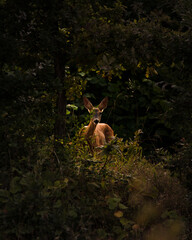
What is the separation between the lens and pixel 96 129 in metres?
6.84

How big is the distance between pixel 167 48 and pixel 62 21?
1210 millimetres

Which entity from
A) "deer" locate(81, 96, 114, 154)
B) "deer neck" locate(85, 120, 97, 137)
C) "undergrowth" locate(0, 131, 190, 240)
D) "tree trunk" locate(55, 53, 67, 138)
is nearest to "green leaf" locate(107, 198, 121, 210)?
"undergrowth" locate(0, 131, 190, 240)

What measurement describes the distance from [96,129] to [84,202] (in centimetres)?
306

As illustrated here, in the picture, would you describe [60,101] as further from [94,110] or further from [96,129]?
[96,129]

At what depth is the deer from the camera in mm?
6195

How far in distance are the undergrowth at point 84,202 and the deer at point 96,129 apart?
1058 mm

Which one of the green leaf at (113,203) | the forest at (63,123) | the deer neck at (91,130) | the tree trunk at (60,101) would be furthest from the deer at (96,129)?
the green leaf at (113,203)

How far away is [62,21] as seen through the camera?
4078 mm

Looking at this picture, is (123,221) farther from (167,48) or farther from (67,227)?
(167,48)

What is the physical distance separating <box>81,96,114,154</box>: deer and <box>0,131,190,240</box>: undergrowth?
3.47 feet

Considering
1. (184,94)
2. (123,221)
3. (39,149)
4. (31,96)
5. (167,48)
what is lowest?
(123,221)

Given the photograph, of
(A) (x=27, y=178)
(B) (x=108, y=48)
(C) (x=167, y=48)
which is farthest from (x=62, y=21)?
(A) (x=27, y=178)

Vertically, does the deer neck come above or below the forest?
below

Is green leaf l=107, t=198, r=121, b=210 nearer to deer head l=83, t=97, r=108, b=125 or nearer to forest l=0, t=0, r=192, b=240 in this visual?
forest l=0, t=0, r=192, b=240
